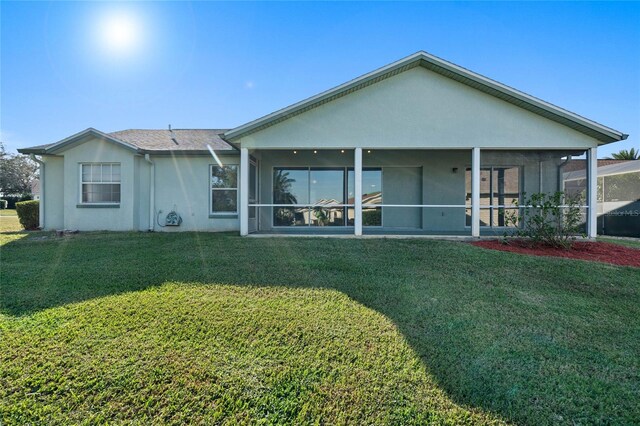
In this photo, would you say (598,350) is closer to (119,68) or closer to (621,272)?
(621,272)

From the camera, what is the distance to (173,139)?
12695mm

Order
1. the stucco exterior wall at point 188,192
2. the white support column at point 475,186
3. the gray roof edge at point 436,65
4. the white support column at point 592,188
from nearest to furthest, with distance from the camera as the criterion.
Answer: the gray roof edge at point 436,65 → the white support column at point 592,188 → the white support column at point 475,186 → the stucco exterior wall at point 188,192

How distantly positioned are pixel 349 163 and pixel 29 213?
12.4 meters

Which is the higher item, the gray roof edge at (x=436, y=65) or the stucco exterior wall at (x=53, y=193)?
the gray roof edge at (x=436, y=65)

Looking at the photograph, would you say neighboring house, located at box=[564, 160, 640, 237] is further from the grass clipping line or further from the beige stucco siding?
the grass clipping line

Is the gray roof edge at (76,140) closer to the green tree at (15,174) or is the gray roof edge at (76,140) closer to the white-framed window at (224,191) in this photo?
the white-framed window at (224,191)

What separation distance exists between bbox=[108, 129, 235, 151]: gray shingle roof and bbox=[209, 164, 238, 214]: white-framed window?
2.80 feet

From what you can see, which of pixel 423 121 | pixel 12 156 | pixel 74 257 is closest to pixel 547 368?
pixel 423 121

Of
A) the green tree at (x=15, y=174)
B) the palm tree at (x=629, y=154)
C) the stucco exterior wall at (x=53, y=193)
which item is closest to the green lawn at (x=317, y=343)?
the stucco exterior wall at (x=53, y=193)

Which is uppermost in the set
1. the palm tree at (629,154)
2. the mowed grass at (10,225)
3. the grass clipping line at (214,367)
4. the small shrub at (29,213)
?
the palm tree at (629,154)

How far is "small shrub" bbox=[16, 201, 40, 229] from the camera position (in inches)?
472

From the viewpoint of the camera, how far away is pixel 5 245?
8.39 metres

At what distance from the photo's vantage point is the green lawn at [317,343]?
255 centimetres

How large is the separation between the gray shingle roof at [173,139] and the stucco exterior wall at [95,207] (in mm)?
759
